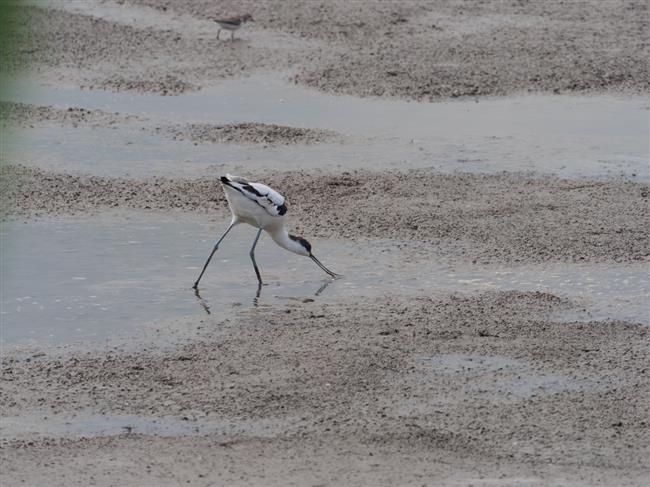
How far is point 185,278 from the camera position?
28.2 feet

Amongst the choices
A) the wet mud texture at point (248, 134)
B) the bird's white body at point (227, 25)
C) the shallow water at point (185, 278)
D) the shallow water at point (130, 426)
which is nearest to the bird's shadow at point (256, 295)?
the shallow water at point (185, 278)

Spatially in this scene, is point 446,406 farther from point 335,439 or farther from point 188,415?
point 188,415

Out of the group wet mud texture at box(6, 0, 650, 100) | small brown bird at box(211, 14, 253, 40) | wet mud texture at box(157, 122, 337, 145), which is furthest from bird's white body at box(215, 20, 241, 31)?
wet mud texture at box(157, 122, 337, 145)

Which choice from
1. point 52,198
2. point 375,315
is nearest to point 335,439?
point 375,315

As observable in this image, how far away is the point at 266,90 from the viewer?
1399 centimetres

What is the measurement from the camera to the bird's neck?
8.73m

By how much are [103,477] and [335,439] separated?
1.11 m

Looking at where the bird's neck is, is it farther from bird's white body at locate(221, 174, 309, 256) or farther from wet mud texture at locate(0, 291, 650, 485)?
wet mud texture at locate(0, 291, 650, 485)

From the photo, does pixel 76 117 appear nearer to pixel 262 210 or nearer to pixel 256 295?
pixel 262 210

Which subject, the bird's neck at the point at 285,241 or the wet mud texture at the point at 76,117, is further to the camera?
the wet mud texture at the point at 76,117

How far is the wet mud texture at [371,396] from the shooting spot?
18.5 ft

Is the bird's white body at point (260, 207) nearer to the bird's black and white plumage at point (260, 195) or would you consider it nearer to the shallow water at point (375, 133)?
the bird's black and white plumage at point (260, 195)

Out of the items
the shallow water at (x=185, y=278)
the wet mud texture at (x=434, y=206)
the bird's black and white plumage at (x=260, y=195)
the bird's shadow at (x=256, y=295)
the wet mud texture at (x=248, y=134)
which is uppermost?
the bird's black and white plumage at (x=260, y=195)

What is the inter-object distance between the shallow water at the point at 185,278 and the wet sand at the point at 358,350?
0.07m
